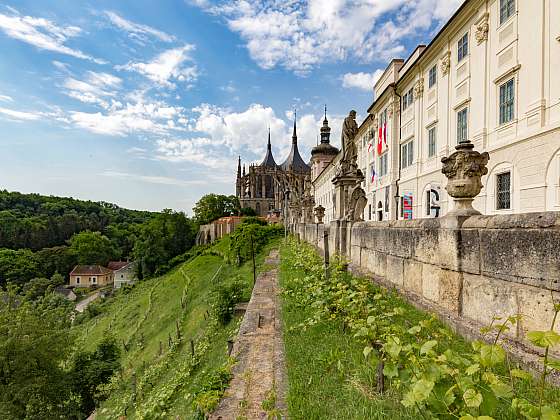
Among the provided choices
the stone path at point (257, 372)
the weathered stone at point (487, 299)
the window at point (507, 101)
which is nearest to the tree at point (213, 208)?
the window at point (507, 101)

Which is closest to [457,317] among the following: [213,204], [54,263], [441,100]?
[441,100]

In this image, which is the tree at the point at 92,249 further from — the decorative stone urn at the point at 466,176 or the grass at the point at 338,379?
the decorative stone urn at the point at 466,176

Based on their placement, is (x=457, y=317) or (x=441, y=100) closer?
(x=457, y=317)

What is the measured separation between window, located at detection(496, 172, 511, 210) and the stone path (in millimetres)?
11447

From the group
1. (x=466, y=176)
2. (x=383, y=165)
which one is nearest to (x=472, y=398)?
(x=466, y=176)

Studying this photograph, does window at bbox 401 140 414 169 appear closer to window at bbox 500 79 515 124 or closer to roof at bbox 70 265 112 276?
window at bbox 500 79 515 124

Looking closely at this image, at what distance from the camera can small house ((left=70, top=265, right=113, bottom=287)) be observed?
253 feet

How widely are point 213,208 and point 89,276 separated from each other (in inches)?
1192

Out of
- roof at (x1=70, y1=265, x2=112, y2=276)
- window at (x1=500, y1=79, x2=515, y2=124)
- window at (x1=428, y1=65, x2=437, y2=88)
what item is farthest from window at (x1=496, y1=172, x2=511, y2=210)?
roof at (x1=70, y1=265, x2=112, y2=276)

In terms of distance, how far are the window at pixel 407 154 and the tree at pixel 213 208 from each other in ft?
193

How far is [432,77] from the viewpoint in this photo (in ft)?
66.4

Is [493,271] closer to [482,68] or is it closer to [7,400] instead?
[482,68]

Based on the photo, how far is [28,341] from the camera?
18984mm

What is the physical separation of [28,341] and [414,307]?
21.3 meters
